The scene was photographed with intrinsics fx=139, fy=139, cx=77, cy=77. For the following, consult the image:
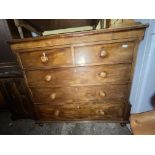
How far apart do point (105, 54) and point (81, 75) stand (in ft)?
1.17

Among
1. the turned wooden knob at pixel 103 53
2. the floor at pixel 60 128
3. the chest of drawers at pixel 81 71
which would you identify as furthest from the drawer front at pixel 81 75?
the floor at pixel 60 128

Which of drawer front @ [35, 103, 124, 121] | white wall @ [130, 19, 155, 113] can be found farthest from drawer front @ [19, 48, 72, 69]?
white wall @ [130, 19, 155, 113]

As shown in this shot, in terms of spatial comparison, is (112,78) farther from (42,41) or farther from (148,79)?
(42,41)

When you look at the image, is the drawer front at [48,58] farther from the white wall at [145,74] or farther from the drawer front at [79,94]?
the white wall at [145,74]

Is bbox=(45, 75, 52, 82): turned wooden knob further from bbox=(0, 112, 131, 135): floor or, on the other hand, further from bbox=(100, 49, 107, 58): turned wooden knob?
bbox=(0, 112, 131, 135): floor

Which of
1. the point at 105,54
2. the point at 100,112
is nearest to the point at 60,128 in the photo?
the point at 100,112

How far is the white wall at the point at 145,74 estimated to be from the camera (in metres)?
1.32

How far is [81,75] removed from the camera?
156 centimetres

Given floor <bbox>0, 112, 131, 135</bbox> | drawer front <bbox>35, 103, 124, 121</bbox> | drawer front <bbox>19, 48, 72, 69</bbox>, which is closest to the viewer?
drawer front <bbox>19, 48, 72, 69</bbox>

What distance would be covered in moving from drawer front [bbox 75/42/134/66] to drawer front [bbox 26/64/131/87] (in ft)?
0.23

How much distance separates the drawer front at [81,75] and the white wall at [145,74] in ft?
0.54

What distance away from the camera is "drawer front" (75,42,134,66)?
4.45 feet

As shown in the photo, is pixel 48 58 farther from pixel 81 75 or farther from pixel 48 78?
pixel 81 75
